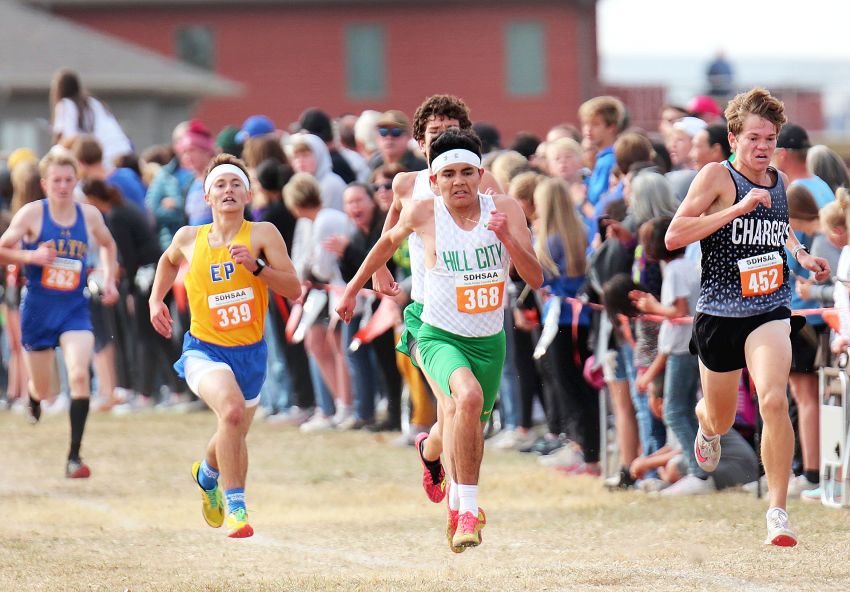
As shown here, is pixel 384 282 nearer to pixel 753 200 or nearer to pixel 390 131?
pixel 753 200

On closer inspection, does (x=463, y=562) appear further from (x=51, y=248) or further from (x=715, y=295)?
(x=51, y=248)

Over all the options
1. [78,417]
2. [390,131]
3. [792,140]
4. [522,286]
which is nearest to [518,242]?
[792,140]

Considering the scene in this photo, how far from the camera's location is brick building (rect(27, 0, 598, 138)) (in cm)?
4400

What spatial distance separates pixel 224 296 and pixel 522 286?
415 centimetres

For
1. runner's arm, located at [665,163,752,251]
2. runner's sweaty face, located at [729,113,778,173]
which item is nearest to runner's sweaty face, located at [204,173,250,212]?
runner's arm, located at [665,163,752,251]

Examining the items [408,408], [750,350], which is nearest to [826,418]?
[750,350]

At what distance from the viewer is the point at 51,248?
1188cm

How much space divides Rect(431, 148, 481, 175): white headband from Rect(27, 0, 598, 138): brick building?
118ft

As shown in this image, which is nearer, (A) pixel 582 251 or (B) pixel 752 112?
(B) pixel 752 112

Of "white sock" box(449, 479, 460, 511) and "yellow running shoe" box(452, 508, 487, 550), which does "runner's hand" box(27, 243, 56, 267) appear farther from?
"yellow running shoe" box(452, 508, 487, 550)

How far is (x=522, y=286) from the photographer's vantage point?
1266cm

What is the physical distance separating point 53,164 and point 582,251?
3825mm

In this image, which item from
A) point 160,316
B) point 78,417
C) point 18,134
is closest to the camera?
point 160,316

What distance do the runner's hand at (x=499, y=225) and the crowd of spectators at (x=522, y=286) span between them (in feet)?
3.92
